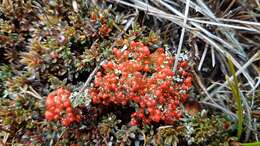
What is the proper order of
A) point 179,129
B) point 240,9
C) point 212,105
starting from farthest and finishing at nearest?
point 240,9 → point 212,105 → point 179,129

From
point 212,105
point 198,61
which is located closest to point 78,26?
point 198,61

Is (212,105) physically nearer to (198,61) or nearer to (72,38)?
(198,61)

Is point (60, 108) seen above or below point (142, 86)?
below
